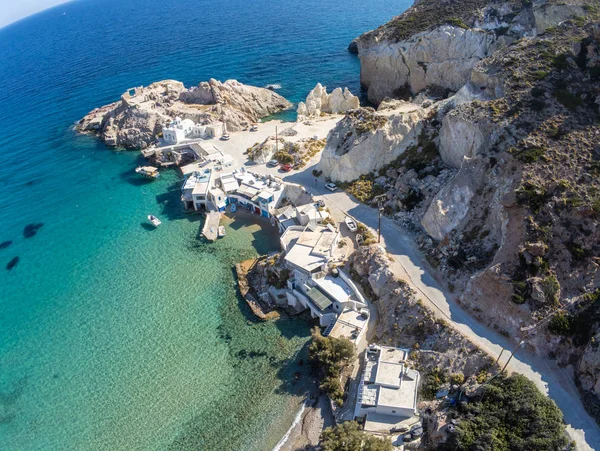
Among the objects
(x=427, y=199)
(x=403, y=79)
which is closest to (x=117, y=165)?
(x=427, y=199)

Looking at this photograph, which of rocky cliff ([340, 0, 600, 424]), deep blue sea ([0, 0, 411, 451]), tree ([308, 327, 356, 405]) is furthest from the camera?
deep blue sea ([0, 0, 411, 451])

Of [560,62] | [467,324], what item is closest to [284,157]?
[560,62]

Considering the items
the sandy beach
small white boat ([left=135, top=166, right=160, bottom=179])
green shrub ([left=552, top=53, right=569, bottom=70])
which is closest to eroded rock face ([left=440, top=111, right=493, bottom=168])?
green shrub ([left=552, top=53, right=569, bottom=70])

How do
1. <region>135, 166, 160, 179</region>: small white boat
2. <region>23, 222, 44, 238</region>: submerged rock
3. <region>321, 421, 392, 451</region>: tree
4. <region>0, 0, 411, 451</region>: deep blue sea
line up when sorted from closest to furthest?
<region>321, 421, 392, 451</region>: tree, <region>0, 0, 411, 451</region>: deep blue sea, <region>23, 222, 44, 238</region>: submerged rock, <region>135, 166, 160, 179</region>: small white boat

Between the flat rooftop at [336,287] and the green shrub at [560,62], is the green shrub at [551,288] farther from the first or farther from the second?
the green shrub at [560,62]

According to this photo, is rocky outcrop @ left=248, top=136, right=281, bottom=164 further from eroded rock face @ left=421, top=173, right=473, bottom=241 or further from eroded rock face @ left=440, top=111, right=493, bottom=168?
eroded rock face @ left=421, top=173, right=473, bottom=241

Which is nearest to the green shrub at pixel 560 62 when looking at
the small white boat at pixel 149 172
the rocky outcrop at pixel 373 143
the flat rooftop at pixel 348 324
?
the rocky outcrop at pixel 373 143

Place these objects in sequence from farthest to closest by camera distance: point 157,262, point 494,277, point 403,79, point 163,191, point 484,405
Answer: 1. point 403,79
2. point 163,191
3. point 157,262
4. point 494,277
5. point 484,405

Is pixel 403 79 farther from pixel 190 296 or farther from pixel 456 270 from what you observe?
pixel 190 296
